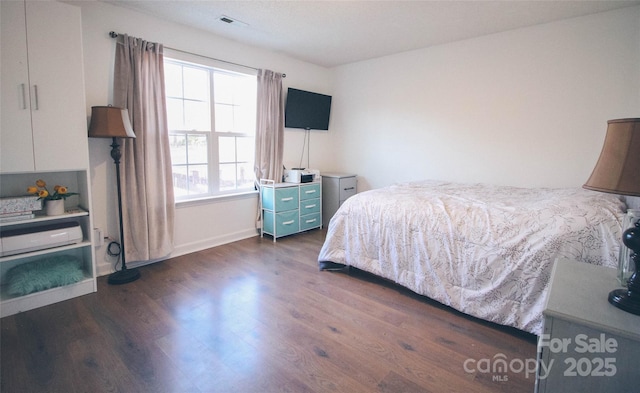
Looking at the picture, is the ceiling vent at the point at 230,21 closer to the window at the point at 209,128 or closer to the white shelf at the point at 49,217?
the window at the point at 209,128

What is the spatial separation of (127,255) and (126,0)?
7.38 ft

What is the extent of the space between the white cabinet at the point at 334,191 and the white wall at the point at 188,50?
584 mm

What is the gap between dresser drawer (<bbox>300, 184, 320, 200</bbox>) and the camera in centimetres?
424

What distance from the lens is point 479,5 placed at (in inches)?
109

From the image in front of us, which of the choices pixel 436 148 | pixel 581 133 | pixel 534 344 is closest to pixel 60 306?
pixel 534 344

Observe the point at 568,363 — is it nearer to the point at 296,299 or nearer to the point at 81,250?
the point at 296,299

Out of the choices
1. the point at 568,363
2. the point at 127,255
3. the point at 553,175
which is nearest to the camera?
the point at 568,363

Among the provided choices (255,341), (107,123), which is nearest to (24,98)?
(107,123)

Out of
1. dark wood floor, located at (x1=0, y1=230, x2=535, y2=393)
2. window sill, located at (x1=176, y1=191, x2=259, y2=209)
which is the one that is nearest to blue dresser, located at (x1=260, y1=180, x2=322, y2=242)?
window sill, located at (x1=176, y1=191, x2=259, y2=209)

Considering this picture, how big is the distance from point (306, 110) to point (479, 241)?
317 centimetres

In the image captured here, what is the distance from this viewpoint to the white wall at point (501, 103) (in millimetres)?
2955

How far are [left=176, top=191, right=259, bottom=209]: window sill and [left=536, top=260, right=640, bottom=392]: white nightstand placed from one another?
10.8 feet

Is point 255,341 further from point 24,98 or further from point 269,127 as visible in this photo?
point 269,127

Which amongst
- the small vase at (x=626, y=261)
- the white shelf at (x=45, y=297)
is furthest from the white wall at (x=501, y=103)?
the white shelf at (x=45, y=297)
